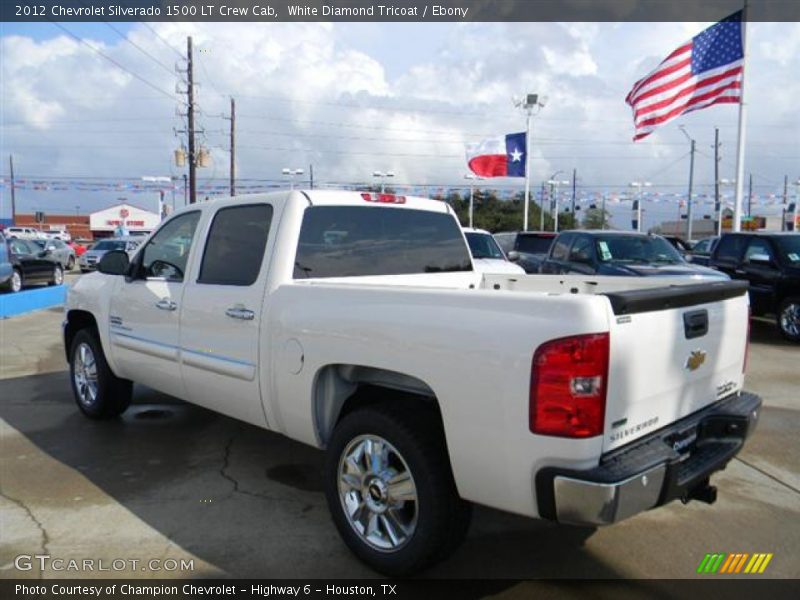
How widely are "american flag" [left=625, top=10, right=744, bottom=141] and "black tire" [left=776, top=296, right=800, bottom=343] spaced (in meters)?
7.32

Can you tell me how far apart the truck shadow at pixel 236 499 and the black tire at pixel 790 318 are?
825 centimetres

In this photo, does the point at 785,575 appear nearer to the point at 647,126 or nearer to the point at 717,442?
the point at 717,442

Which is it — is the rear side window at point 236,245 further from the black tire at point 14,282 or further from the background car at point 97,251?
the background car at point 97,251

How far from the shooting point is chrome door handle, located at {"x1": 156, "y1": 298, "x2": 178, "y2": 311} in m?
4.57

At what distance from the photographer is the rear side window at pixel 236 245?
4.02 metres

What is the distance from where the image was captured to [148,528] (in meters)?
3.77

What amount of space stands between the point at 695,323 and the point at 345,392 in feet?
5.86

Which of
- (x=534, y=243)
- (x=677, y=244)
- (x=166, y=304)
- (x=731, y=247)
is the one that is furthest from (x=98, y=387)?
(x=677, y=244)

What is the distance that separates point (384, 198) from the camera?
178 inches

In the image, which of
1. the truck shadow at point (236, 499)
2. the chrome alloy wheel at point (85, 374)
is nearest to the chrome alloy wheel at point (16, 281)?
the truck shadow at point (236, 499)

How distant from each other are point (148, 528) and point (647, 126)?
15934 millimetres

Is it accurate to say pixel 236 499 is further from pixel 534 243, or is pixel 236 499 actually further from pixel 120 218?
pixel 120 218

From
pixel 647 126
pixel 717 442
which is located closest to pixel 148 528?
pixel 717 442

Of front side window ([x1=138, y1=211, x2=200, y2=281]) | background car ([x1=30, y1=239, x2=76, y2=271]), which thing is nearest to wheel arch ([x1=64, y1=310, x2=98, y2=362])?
front side window ([x1=138, y1=211, x2=200, y2=281])
